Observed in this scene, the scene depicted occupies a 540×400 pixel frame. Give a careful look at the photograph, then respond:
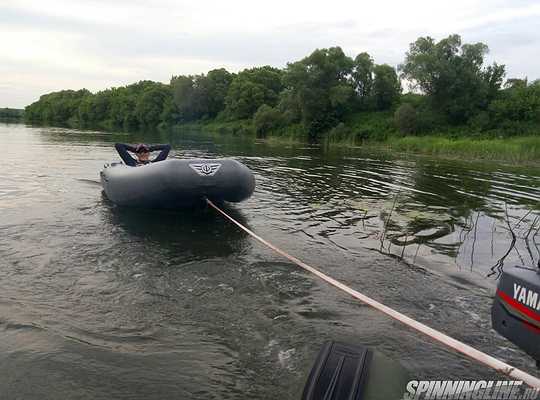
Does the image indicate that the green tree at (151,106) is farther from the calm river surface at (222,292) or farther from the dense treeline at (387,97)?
the calm river surface at (222,292)

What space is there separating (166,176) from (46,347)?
4259 millimetres

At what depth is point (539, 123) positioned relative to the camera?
3625cm

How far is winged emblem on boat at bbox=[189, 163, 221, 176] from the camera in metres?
7.55

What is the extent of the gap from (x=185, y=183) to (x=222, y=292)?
313 centimetres

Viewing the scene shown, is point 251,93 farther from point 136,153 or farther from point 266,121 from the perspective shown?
point 136,153

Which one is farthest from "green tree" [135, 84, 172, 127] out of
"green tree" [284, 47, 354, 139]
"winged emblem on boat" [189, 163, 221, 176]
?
"winged emblem on boat" [189, 163, 221, 176]

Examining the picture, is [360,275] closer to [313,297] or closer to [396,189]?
[313,297]

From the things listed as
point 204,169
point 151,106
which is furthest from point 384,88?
point 151,106

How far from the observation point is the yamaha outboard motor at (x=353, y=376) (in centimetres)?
272

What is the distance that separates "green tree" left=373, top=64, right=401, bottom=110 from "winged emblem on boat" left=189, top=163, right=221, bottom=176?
48.1 metres

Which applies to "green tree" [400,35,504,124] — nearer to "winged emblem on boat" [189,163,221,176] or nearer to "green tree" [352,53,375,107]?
"green tree" [352,53,375,107]

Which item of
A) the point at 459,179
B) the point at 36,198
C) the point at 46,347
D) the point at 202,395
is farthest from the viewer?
the point at 459,179

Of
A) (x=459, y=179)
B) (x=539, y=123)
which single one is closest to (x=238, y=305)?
(x=459, y=179)

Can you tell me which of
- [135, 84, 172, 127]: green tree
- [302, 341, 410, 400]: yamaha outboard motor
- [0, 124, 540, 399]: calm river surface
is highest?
[135, 84, 172, 127]: green tree
